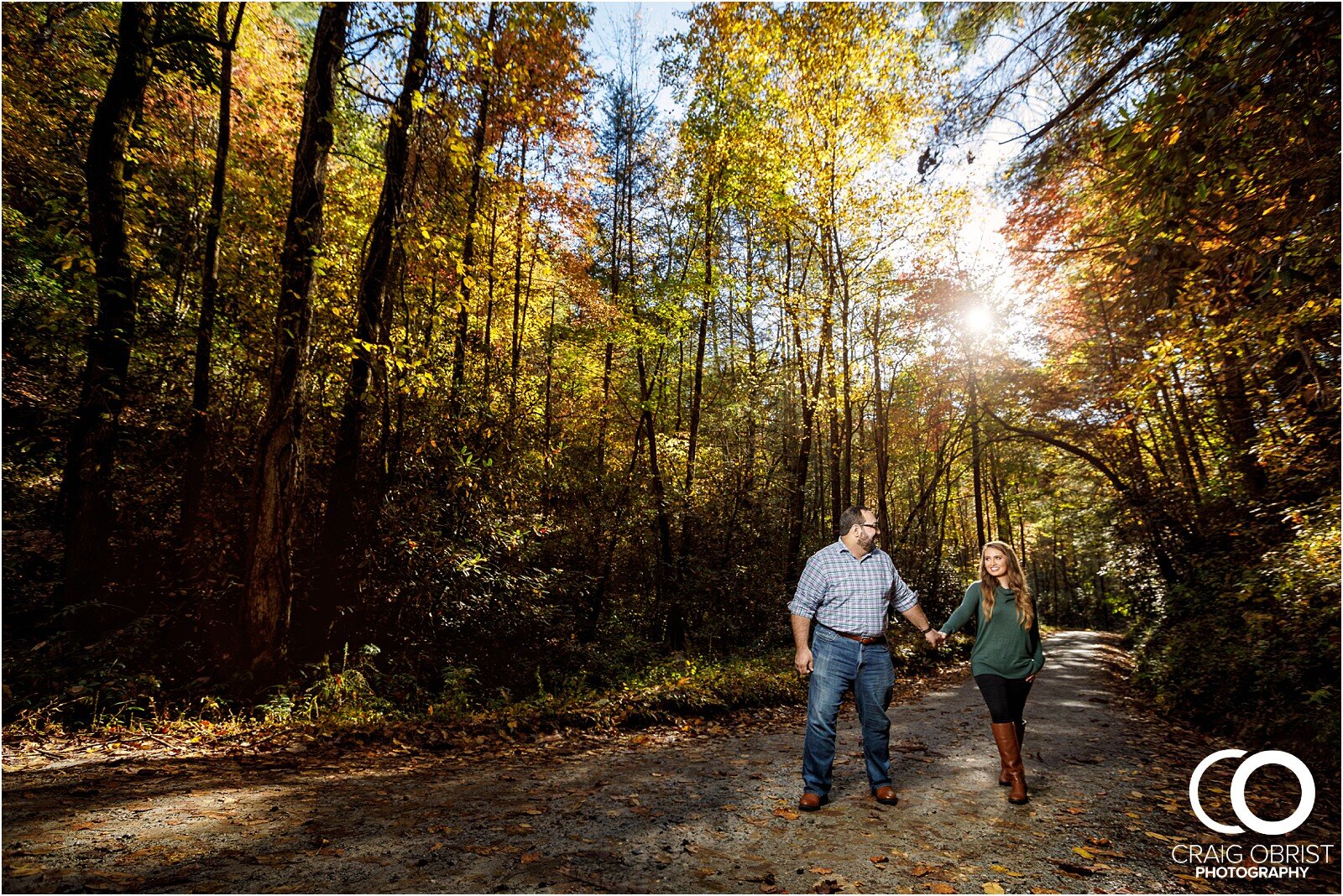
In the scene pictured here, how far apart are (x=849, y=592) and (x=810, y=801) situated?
4.78 ft

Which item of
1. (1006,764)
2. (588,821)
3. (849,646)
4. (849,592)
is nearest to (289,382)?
(588,821)

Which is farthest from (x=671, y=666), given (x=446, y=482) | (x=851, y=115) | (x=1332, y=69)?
(x=851, y=115)

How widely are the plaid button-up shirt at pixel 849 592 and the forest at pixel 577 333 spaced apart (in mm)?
3670

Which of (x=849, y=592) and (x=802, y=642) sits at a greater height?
(x=849, y=592)

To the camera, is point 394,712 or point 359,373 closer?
point 394,712

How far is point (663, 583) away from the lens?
1312 cm

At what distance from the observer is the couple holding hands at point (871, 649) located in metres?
4.14

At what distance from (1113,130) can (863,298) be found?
33.8ft

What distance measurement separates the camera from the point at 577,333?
1397 cm

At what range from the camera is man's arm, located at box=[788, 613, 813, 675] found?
391 cm

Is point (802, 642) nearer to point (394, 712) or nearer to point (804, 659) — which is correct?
point (804, 659)

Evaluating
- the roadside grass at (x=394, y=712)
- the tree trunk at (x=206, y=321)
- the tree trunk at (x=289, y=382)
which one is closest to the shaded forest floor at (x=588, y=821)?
the roadside grass at (x=394, y=712)

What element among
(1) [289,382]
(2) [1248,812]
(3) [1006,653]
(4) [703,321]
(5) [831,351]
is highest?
(4) [703,321]

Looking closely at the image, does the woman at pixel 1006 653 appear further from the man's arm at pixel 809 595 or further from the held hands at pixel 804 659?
the held hands at pixel 804 659
